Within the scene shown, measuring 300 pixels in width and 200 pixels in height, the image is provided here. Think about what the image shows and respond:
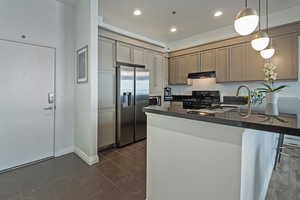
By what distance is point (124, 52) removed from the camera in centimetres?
334

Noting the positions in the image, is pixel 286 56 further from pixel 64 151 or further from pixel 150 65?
pixel 64 151

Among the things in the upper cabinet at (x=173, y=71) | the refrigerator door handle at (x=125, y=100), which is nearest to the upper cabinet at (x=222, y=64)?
the upper cabinet at (x=173, y=71)

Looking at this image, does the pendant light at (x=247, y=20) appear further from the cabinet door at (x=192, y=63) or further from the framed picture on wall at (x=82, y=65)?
the cabinet door at (x=192, y=63)

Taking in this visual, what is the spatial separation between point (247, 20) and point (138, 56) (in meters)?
2.60

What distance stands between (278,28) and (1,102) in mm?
5344

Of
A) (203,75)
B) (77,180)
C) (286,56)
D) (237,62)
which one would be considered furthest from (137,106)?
(286,56)

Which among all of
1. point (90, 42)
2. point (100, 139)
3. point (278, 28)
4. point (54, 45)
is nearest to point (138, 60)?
point (90, 42)

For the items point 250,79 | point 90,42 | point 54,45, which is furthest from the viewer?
point 250,79

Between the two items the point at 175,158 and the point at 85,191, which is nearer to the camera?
the point at 175,158

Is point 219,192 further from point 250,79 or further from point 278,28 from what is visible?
point 278,28

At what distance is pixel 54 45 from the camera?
106 inches

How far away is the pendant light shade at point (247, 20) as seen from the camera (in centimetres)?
141

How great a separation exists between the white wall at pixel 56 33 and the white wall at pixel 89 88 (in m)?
0.36

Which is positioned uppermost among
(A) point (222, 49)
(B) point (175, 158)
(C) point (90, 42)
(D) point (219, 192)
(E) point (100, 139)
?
(A) point (222, 49)
